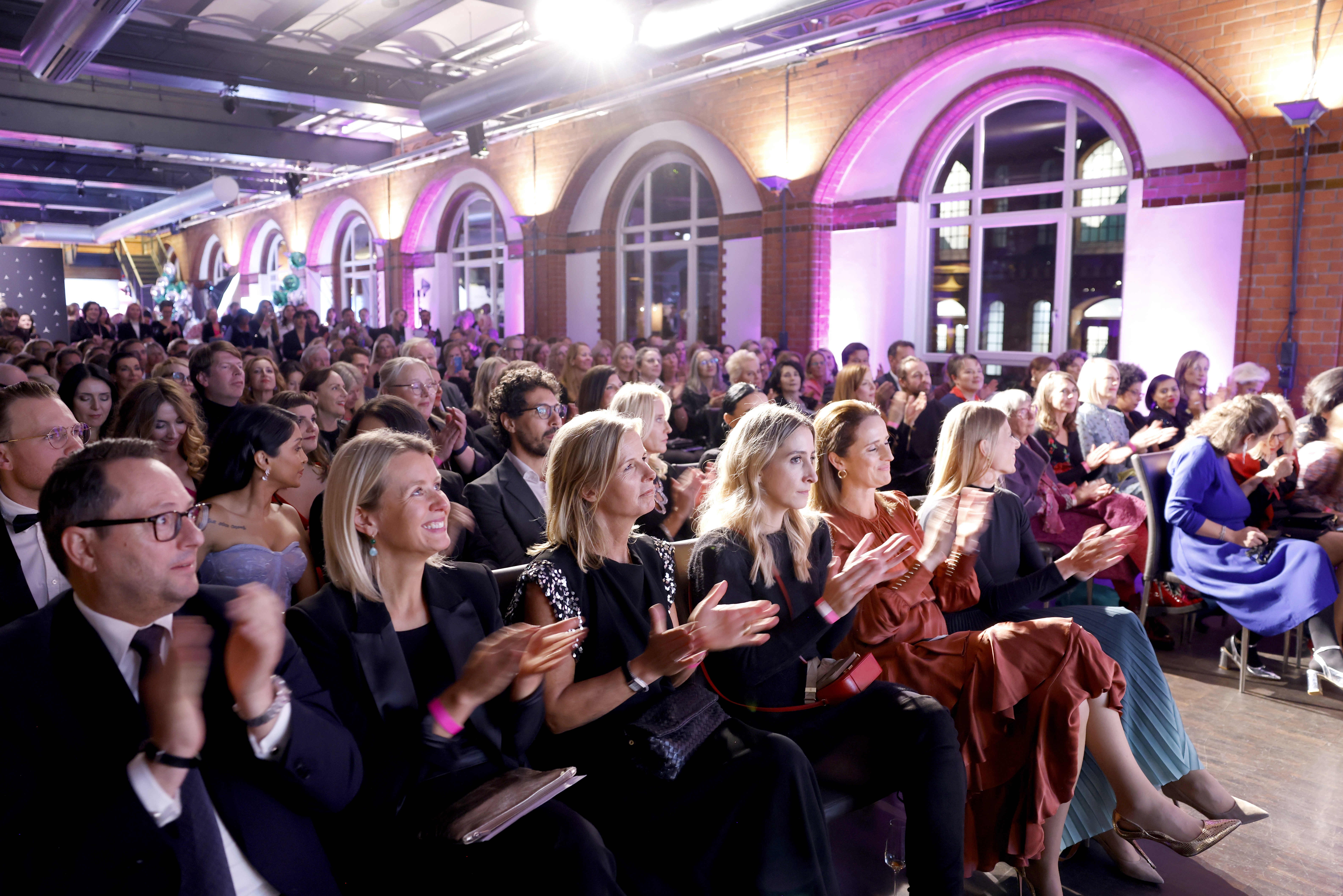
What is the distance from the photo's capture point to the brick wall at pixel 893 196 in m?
6.46

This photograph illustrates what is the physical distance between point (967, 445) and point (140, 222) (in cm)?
2257

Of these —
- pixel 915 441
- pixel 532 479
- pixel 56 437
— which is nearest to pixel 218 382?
pixel 56 437

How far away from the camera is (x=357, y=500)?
1935 millimetres

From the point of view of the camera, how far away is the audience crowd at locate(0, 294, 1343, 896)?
58.8 inches

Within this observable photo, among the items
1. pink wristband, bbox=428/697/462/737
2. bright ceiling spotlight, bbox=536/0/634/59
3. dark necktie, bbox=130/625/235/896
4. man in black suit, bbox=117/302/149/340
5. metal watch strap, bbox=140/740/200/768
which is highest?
bright ceiling spotlight, bbox=536/0/634/59

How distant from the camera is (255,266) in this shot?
23.4m

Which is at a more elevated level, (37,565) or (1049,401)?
(1049,401)

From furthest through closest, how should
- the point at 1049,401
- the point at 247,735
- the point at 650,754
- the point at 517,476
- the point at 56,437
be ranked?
the point at 1049,401, the point at 517,476, the point at 56,437, the point at 650,754, the point at 247,735

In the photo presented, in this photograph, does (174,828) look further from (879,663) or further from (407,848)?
(879,663)

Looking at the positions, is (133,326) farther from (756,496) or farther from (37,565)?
(756,496)

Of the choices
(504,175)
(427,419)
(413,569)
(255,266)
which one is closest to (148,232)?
(255,266)

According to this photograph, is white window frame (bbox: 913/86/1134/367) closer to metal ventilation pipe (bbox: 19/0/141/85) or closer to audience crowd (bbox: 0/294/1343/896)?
audience crowd (bbox: 0/294/1343/896)

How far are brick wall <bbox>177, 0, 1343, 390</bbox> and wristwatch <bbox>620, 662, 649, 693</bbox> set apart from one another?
6617 mm

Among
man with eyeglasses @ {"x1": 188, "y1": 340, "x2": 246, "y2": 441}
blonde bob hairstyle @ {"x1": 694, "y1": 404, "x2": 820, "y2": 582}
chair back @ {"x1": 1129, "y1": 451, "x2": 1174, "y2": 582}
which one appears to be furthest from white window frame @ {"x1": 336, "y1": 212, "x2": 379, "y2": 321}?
blonde bob hairstyle @ {"x1": 694, "y1": 404, "x2": 820, "y2": 582}
